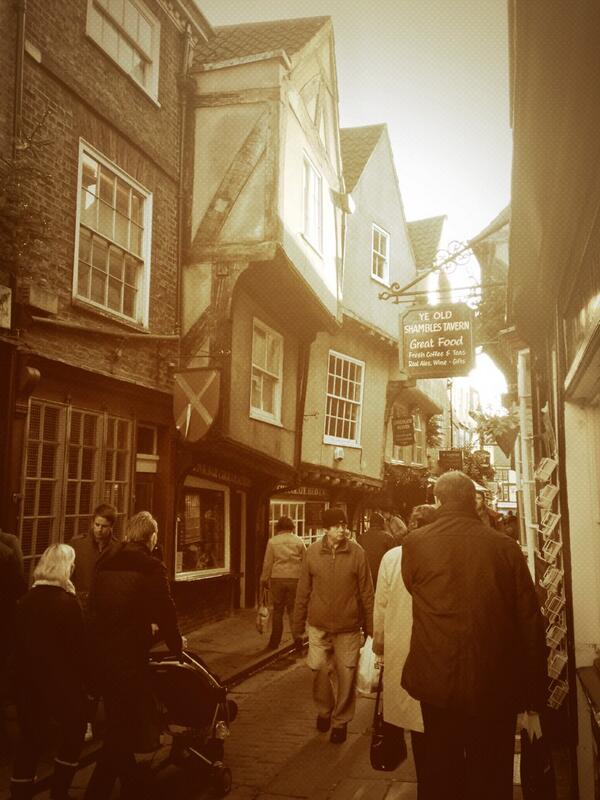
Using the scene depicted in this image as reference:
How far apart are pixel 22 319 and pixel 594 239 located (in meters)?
6.07

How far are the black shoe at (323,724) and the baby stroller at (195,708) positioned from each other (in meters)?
1.69

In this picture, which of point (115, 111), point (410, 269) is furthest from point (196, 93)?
point (410, 269)

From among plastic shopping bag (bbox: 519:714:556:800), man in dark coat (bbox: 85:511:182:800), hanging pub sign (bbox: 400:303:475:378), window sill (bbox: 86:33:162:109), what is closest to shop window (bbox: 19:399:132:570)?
man in dark coat (bbox: 85:511:182:800)

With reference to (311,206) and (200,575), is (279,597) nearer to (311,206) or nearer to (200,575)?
(200,575)

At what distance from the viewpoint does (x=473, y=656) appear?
3.59m

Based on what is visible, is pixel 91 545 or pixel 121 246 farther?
pixel 121 246

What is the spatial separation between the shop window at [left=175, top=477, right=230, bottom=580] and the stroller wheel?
672 centimetres

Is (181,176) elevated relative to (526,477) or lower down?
elevated

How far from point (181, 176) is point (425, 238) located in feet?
58.7

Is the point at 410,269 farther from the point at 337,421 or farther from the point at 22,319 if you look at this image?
the point at 22,319

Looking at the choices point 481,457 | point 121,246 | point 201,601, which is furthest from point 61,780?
point 481,457

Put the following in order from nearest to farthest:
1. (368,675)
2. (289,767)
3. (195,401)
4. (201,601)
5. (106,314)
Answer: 1. (289,767)
2. (368,675)
3. (106,314)
4. (195,401)
5. (201,601)

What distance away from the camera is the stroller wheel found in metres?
5.18

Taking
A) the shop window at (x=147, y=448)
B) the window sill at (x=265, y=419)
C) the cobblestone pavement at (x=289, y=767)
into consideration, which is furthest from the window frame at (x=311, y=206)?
the cobblestone pavement at (x=289, y=767)
